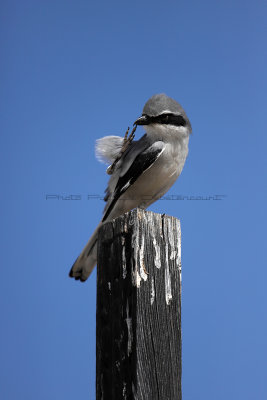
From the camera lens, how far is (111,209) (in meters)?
3.54

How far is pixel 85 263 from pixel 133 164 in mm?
887

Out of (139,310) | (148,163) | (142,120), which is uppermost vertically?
(142,120)

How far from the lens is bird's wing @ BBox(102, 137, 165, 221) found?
3404mm

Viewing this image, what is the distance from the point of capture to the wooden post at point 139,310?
73.0 inches

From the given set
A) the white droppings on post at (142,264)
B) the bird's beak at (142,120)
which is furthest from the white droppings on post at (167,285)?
the bird's beak at (142,120)

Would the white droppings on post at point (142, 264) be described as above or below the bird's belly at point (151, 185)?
below

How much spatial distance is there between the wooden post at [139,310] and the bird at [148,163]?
1325 mm

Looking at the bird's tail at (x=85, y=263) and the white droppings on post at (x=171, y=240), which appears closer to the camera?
the white droppings on post at (x=171, y=240)

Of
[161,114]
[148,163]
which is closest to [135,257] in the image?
[148,163]

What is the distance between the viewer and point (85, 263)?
3490 millimetres

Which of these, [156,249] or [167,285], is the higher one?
[156,249]

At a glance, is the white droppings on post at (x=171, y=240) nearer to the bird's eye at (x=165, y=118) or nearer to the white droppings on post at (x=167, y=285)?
the white droppings on post at (x=167, y=285)

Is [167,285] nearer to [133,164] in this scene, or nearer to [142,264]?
[142,264]

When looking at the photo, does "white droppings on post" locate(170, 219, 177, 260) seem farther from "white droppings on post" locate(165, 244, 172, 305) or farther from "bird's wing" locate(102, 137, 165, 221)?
"bird's wing" locate(102, 137, 165, 221)
